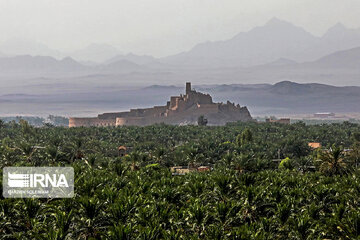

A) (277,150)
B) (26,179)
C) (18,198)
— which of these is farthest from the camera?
(277,150)

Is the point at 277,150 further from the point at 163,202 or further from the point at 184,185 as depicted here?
the point at 163,202

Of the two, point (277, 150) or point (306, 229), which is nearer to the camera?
point (306, 229)

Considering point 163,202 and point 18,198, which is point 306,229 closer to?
point 163,202

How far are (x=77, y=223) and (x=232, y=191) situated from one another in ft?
55.5

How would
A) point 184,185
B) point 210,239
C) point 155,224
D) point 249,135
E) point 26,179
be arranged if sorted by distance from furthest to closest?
point 249,135 < point 184,185 < point 26,179 < point 155,224 < point 210,239

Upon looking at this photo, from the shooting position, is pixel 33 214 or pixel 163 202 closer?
pixel 33 214

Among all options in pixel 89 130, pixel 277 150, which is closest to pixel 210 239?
pixel 277 150

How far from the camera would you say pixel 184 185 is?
182 ft

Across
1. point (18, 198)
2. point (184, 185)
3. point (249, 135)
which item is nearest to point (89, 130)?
point (249, 135)

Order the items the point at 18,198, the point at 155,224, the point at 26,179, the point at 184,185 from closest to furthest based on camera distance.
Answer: the point at 155,224 < the point at 18,198 < the point at 26,179 < the point at 184,185

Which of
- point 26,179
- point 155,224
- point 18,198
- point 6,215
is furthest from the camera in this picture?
point 26,179

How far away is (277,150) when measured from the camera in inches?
4739

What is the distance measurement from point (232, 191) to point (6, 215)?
21.3 m

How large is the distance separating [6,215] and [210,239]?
51.9 feet
